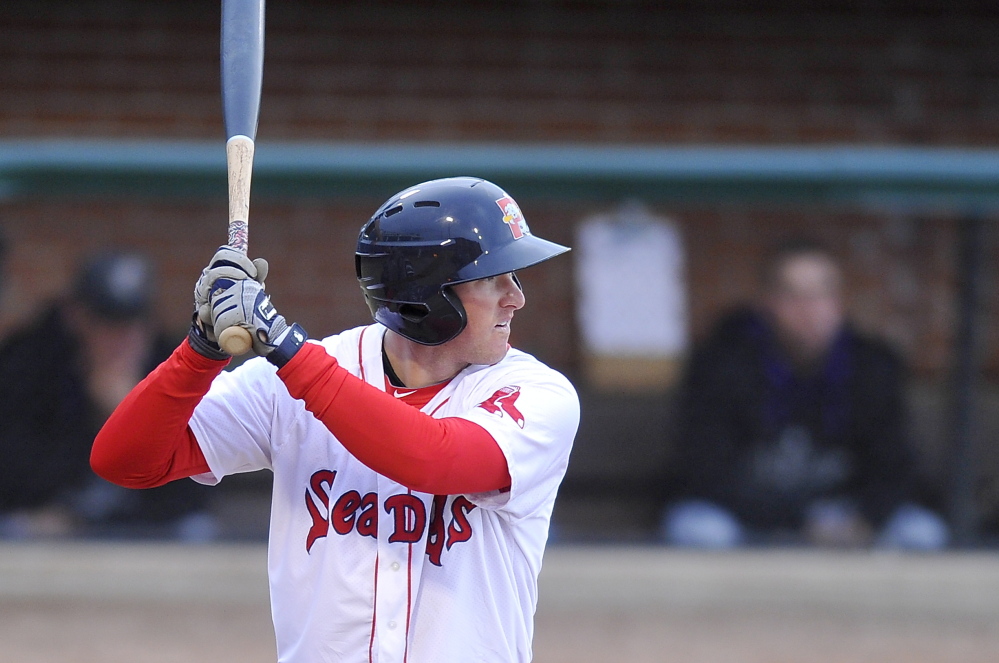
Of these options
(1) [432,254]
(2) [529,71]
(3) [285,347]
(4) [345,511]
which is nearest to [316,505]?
(4) [345,511]

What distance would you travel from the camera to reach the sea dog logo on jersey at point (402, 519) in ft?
5.60

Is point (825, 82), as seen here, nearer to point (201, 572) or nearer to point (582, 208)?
point (582, 208)

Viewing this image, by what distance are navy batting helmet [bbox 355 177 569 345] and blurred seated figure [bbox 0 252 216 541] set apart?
9.15 ft

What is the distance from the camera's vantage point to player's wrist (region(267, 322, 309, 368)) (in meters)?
1.53

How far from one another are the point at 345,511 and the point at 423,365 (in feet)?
0.90

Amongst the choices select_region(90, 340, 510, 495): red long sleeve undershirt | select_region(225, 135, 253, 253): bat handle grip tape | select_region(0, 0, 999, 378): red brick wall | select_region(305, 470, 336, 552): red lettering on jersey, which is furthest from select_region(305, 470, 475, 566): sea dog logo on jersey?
select_region(0, 0, 999, 378): red brick wall

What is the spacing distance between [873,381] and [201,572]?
274 cm

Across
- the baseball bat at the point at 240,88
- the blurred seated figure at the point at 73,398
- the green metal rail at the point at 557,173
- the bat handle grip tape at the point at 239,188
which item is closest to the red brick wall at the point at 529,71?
the green metal rail at the point at 557,173

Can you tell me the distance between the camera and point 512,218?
6.08 feet

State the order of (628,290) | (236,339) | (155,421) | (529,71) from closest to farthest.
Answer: (236,339), (155,421), (628,290), (529,71)

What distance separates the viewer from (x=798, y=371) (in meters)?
4.38

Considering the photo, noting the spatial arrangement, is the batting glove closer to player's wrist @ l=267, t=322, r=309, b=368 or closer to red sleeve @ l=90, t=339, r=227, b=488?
player's wrist @ l=267, t=322, r=309, b=368

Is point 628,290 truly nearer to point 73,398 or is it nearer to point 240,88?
point 73,398

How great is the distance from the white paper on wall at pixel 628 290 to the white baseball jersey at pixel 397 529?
267 centimetres
